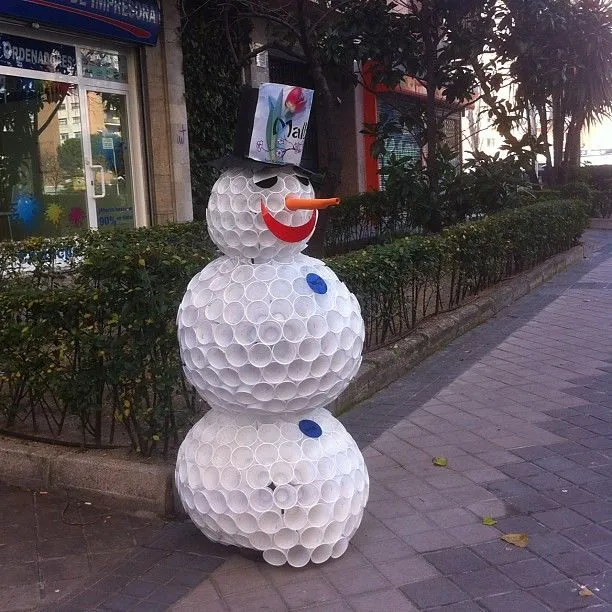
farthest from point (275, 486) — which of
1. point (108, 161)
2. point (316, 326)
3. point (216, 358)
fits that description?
point (108, 161)

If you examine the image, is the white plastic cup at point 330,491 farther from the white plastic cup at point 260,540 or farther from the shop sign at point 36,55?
the shop sign at point 36,55

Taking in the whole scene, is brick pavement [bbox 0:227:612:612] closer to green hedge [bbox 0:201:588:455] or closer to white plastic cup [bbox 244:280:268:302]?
green hedge [bbox 0:201:588:455]

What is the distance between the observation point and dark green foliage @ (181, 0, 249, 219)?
1143cm

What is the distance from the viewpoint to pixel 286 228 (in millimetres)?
3254

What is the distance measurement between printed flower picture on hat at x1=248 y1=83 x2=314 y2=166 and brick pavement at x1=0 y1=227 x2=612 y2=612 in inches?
70.8

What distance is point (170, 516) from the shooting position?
155 inches

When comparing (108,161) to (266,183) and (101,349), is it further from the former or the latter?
(266,183)

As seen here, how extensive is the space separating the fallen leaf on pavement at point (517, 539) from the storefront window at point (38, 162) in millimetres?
7305

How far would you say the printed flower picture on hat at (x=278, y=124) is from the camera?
10.6ft

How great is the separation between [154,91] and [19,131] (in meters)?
2.11

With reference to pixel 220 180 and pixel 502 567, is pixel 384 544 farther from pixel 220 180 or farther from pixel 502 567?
pixel 220 180

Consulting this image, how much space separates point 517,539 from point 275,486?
1199 millimetres

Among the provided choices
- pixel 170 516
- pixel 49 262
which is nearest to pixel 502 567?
pixel 170 516

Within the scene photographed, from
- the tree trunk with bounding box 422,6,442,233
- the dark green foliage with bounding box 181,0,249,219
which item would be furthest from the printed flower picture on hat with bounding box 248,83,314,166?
the tree trunk with bounding box 422,6,442,233
